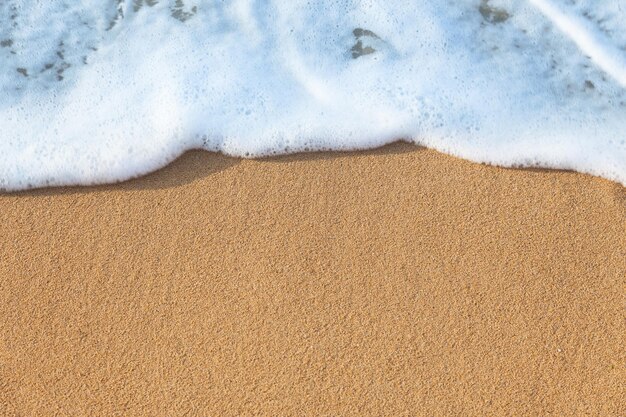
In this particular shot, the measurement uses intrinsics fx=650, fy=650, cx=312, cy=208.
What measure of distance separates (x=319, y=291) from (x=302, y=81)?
3.21 feet

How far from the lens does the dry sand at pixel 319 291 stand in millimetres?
1798

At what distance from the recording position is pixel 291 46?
274cm

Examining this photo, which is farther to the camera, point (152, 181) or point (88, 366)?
point (152, 181)

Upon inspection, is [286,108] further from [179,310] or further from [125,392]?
[125,392]

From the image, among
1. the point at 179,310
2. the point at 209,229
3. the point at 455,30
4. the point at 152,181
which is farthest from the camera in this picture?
the point at 455,30

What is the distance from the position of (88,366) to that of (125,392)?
15 cm

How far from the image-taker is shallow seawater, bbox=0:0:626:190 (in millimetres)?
2328

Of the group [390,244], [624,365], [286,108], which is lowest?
[624,365]

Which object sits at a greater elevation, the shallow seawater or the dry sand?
the shallow seawater

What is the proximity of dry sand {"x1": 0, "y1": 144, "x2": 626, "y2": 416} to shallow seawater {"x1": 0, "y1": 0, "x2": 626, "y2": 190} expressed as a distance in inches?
4.3

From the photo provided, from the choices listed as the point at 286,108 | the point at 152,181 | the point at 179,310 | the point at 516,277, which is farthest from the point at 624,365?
the point at 152,181

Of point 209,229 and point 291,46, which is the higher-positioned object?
point 291,46

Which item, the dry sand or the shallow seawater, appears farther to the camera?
the shallow seawater

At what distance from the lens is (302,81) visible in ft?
8.49
